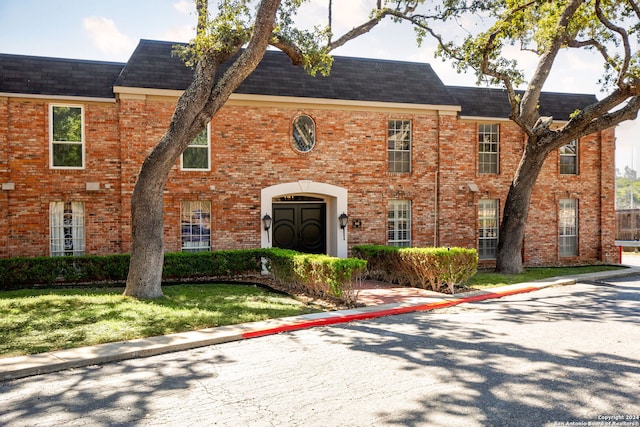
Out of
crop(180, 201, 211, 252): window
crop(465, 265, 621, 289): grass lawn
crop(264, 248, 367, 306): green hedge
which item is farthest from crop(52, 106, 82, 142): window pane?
crop(465, 265, 621, 289): grass lawn

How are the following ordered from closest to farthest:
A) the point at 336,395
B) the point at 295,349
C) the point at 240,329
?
the point at 336,395 → the point at 295,349 → the point at 240,329

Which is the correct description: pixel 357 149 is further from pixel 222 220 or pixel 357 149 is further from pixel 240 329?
pixel 240 329

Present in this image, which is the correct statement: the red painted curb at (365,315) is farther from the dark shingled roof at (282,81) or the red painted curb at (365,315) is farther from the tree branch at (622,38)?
the dark shingled roof at (282,81)

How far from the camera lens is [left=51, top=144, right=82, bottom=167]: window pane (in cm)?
1512

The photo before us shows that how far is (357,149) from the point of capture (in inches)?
691

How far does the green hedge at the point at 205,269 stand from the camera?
1151 cm

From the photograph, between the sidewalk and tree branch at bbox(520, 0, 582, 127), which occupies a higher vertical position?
tree branch at bbox(520, 0, 582, 127)

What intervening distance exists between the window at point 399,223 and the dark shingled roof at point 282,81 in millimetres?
3750

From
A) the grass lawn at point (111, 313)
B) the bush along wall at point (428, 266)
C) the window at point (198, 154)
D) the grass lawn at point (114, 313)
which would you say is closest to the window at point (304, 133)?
the window at point (198, 154)

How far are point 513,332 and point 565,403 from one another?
337 cm

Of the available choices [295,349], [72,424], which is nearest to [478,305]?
[295,349]

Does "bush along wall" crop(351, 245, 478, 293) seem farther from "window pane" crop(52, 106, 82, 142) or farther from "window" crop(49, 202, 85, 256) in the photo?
"window pane" crop(52, 106, 82, 142)

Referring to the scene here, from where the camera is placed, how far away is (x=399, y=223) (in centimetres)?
A: 1816

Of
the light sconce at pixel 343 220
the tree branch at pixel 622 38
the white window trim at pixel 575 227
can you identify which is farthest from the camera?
the white window trim at pixel 575 227
